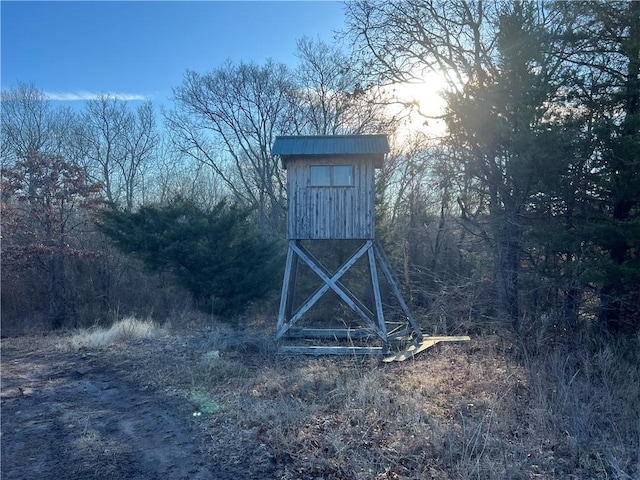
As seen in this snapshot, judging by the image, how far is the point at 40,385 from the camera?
7879mm

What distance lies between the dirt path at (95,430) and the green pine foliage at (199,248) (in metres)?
7.46

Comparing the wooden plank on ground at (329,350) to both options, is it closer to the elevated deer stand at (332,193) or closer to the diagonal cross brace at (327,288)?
the diagonal cross brace at (327,288)

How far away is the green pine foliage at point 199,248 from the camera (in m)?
16.2

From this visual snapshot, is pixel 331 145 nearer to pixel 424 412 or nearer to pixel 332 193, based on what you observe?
pixel 332 193

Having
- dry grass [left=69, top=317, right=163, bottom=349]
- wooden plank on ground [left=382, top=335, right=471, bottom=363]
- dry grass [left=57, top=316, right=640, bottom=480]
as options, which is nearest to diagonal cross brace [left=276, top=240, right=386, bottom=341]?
wooden plank on ground [left=382, top=335, right=471, bottom=363]

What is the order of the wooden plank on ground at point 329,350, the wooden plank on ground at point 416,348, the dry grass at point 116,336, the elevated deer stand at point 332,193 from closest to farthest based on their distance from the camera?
1. the wooden plank on ground at point 416,348
2. the wooden plank on ground at point 329,350
3. the elevated deer stand at point 332,193
4. the dry grass at point 116,336

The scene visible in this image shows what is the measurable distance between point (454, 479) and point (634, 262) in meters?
6.40

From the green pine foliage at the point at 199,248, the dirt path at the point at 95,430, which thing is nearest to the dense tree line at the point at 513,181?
the green pine foliage at the point at 199,248

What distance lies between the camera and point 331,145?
1060 cm

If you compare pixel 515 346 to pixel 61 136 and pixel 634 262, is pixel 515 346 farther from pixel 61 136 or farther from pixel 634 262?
pixel 61 136

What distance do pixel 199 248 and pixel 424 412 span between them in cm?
1177

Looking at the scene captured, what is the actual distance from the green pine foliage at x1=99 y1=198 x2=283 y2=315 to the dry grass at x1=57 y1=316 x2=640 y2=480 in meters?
7.08

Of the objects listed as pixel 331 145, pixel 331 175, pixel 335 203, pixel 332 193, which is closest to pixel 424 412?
pixel 335 203

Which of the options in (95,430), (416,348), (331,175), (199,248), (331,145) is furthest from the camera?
(199,248)
